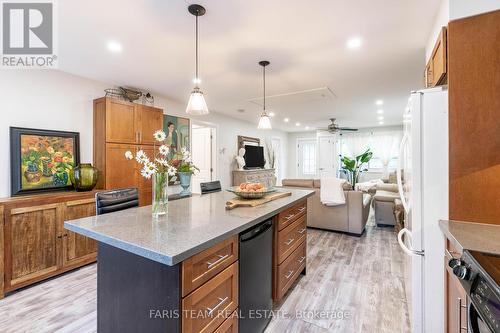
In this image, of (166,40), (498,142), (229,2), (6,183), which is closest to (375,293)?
(498,142)

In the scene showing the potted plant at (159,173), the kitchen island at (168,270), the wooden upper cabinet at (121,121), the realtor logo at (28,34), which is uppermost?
the realtor logo at (28,34)

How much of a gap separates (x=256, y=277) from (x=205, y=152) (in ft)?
14.6

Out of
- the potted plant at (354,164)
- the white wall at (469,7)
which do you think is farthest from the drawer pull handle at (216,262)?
the potted plant at (354,164)

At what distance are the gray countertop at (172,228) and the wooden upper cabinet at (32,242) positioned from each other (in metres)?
1.41

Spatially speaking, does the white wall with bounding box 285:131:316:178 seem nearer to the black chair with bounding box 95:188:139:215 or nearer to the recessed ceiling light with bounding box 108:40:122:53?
the recessed ceiling light with bounding box 108:40:122:53

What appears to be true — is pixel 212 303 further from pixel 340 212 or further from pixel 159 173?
pixel 340 212

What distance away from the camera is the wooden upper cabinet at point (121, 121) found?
3.18 m

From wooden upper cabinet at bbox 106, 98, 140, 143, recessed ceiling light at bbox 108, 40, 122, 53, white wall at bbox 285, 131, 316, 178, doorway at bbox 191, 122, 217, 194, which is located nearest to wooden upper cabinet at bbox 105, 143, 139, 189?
wooden upper cabinet at bbox 106, 98, 140, 143

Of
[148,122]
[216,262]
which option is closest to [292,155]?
[148,122]

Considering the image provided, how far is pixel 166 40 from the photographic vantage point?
7.59ft

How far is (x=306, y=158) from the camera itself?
9836mm

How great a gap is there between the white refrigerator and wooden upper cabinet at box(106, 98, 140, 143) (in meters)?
3.35

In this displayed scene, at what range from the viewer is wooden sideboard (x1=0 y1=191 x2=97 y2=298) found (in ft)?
7.41

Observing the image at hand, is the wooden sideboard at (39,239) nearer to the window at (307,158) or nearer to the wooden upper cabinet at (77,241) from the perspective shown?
the wooden upper cabinet at (77,241)
